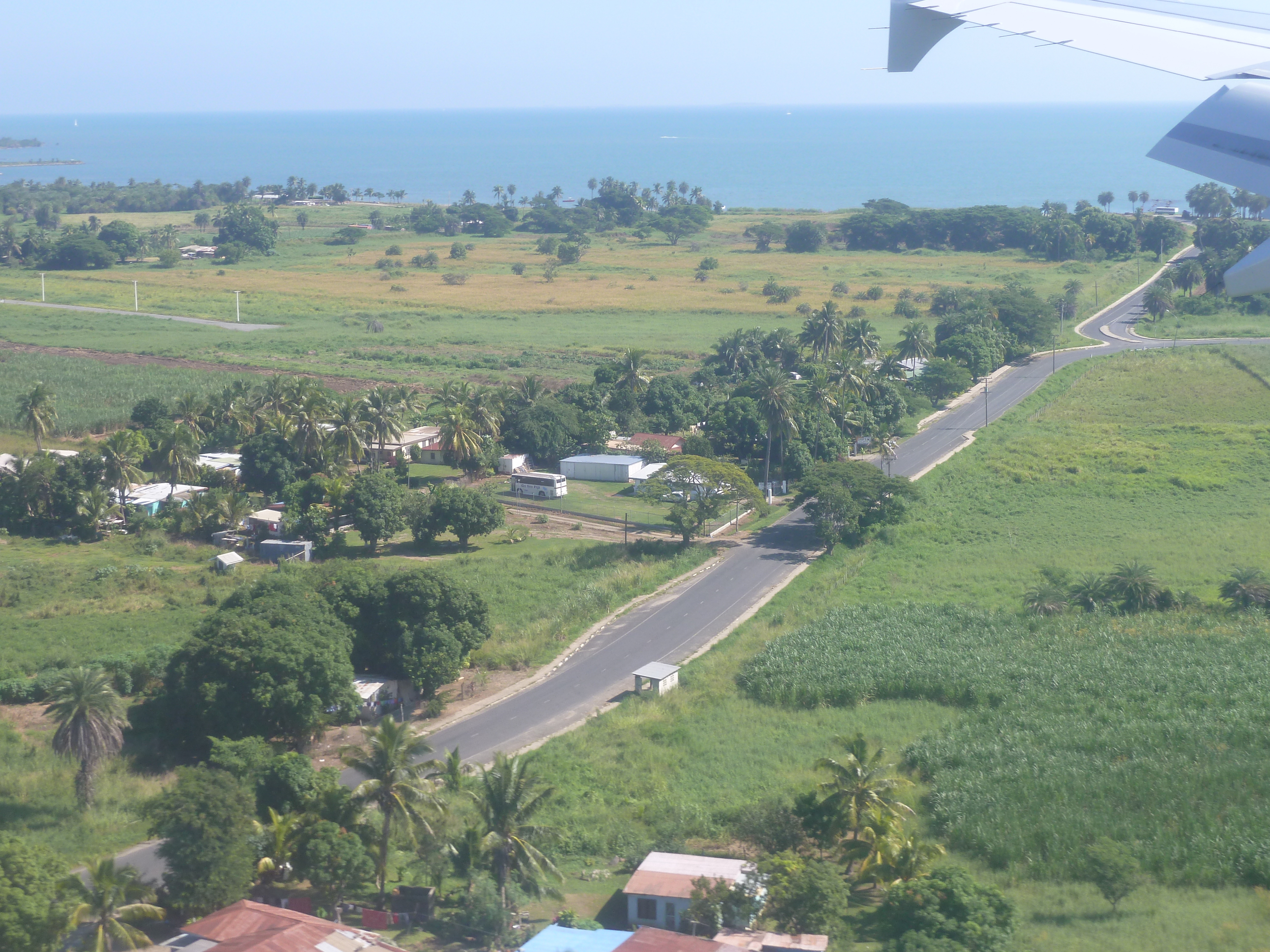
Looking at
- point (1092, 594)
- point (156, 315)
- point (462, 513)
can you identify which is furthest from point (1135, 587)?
point (156, 315)

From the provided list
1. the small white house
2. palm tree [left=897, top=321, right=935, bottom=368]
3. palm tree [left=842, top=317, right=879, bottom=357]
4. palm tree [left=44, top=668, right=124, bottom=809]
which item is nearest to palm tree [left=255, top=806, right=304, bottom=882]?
palm tree [left=44, top=668, right=124, bottom=809]

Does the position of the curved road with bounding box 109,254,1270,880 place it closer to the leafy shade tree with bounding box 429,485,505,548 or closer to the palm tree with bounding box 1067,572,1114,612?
Result: the leafy shade tree with bounding box 429,485,505,548

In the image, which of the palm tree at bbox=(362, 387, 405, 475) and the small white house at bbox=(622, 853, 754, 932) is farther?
the palm tree at bbox=(362, 387, 405, 475)

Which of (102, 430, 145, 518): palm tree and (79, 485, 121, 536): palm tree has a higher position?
(102, 430, 145, 518): palm tree

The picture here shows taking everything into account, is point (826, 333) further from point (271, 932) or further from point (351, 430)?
point (271, 932)

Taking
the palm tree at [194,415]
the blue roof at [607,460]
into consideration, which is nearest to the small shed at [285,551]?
the palm tree at [194,415]

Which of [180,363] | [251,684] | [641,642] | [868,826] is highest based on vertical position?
[180,363]
